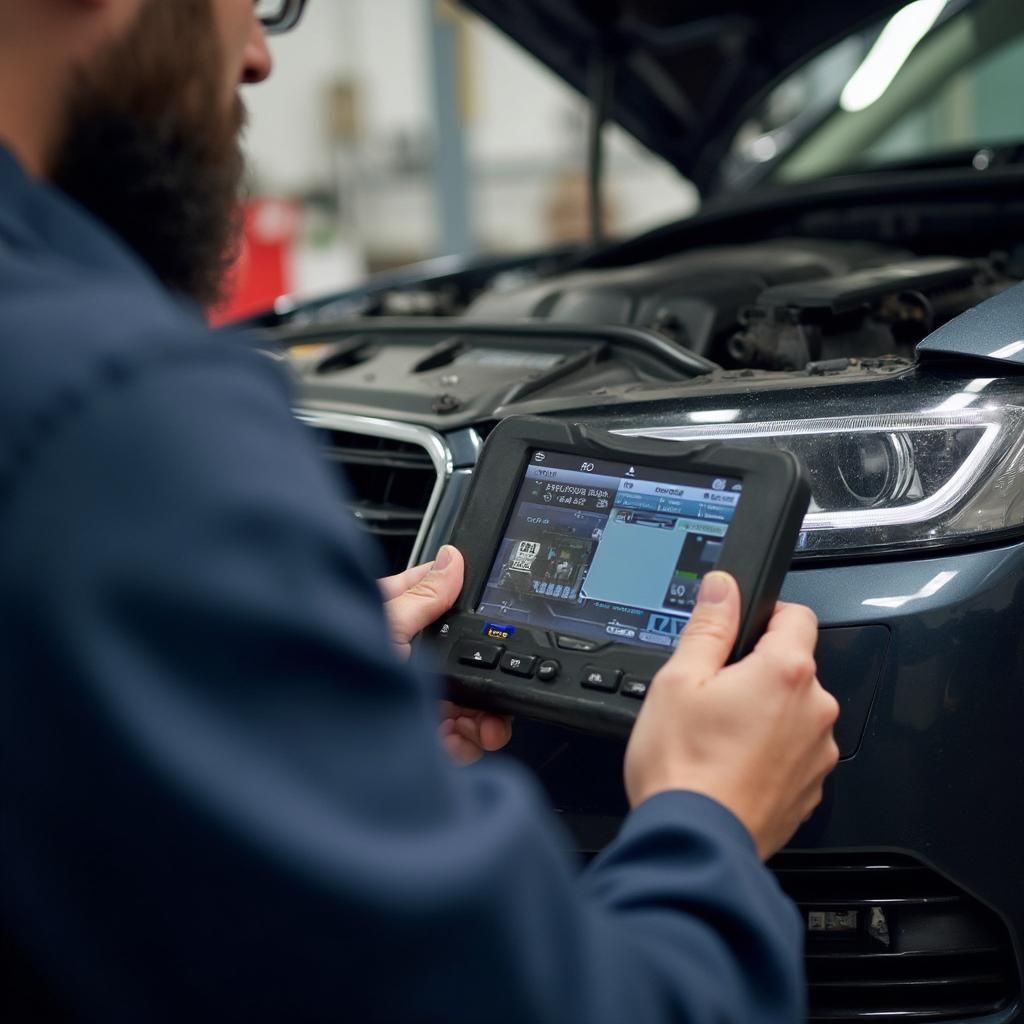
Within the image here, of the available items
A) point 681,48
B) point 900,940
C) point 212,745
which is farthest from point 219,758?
point 681,48

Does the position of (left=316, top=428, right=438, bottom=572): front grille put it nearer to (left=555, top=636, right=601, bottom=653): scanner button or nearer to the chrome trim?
the chrome trim

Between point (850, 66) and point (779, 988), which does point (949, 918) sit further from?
point (850, 66)

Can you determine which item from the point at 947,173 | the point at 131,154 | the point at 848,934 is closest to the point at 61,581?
the point at 131,154

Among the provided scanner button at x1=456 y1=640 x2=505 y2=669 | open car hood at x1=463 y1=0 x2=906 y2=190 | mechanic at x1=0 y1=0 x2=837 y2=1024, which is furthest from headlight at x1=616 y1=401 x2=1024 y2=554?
open car hood at x1=463 y1=0 x2=906 y2=190

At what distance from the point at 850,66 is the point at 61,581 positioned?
2411 millimetres

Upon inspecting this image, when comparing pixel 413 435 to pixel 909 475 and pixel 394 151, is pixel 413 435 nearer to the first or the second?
pixel 909 475

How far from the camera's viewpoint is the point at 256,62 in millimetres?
860

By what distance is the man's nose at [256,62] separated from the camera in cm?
85

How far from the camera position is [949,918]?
117 cm

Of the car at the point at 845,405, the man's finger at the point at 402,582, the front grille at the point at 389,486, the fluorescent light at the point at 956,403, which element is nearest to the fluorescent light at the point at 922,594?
the car at the point at 845,405

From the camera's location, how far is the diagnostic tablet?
925 mm

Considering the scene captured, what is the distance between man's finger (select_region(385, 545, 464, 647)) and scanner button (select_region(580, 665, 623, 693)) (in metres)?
0.17

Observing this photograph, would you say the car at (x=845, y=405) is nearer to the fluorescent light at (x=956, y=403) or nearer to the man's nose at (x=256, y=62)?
the fluorescent light at (x=956, y=403)

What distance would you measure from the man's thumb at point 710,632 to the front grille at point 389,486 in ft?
1.88
